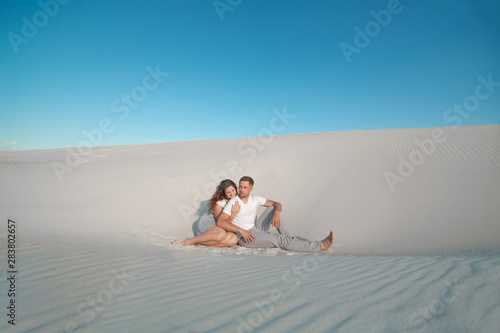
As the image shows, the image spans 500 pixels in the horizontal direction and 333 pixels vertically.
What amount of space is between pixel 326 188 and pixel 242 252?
13.2ft

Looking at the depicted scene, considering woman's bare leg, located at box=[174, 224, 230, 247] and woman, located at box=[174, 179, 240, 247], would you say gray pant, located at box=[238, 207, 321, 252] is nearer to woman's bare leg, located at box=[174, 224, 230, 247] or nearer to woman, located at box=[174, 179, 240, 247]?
woman, located at box=[174, 179, 240, 247]

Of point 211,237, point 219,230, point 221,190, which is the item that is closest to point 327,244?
point 219,230

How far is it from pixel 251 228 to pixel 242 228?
180 millimetres

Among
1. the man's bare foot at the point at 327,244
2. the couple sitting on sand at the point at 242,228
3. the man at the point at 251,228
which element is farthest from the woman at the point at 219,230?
the man's bare foot at the point at 327,244

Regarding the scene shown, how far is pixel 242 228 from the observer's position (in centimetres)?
496

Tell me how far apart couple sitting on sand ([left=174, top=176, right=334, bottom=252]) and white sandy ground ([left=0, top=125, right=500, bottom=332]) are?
233mm

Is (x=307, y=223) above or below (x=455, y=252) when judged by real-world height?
above

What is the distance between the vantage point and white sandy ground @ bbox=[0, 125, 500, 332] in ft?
7.27

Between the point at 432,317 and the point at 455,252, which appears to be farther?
the point at 455,252

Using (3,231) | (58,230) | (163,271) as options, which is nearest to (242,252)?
(163,271)

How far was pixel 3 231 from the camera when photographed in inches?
241

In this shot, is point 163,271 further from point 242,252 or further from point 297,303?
point 297,303

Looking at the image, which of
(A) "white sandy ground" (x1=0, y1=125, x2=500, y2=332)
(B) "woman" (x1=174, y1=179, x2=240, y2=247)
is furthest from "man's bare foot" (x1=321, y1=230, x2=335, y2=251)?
(B) "woman" (x1=174, y1=179, x2=240, y2=247)

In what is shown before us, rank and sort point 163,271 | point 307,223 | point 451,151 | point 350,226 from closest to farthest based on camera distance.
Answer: point 163,271, point 350,226, point 307,223, point 451,151
